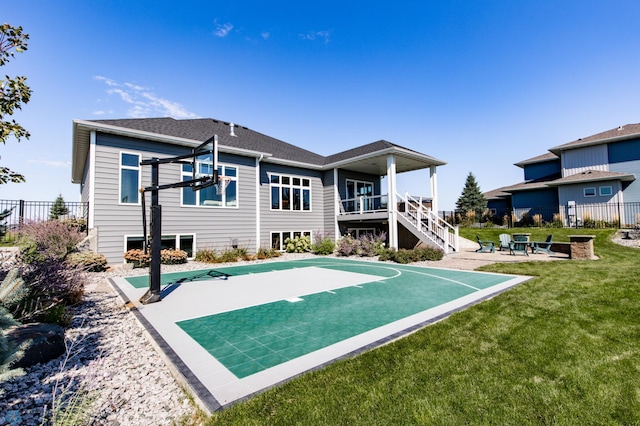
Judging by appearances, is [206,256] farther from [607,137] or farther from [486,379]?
[607,137]

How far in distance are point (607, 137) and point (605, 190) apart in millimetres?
4162

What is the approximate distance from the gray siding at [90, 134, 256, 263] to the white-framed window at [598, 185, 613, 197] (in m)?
24.4

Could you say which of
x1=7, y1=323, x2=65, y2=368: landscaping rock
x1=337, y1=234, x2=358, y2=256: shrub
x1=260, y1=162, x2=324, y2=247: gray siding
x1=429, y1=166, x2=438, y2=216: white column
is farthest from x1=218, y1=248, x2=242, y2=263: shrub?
x1=429, y1=166, x2=438, y2=216: white column

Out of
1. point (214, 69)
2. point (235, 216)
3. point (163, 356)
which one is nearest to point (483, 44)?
point (214, 69)

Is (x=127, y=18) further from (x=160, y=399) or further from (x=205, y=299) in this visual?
(x=160, y=399)

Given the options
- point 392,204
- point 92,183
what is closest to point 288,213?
point 392,204

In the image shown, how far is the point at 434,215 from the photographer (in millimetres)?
15195

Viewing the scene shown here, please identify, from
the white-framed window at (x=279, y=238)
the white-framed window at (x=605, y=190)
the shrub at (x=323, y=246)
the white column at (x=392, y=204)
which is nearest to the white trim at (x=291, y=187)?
the white-framed window at (x=279, y=238)

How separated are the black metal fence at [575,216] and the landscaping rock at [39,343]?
23.6 m

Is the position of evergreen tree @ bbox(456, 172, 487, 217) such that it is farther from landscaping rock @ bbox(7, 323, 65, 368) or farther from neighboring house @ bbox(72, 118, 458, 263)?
landscaping rock @ bbox(7, 323, 65, 368)

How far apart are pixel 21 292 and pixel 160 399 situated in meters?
1.52

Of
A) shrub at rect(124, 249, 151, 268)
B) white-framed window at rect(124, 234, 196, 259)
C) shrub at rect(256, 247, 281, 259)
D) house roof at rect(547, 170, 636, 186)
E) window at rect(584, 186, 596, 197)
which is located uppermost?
house roof at rect(547, 170, 636, 186)

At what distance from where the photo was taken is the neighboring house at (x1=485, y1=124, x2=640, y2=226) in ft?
66.0

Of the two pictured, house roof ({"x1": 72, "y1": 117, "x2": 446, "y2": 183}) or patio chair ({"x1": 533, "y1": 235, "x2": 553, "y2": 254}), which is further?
patio chair ({"x1": 533, "y1": 235, "x2": 553, "y2": 254})
